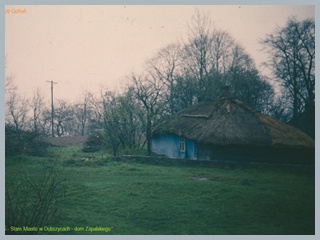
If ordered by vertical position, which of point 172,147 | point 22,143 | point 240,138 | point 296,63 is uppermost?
point 296,63

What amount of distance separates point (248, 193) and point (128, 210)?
4537mm

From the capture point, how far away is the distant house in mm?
17016

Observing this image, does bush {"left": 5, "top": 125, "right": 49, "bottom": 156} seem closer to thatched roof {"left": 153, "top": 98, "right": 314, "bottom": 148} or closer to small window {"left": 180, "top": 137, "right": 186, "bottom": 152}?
thatched roof {"left": 153, "top": 98, "right": 314, "bottom": 148}

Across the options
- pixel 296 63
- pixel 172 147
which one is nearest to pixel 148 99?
pixel 172 147

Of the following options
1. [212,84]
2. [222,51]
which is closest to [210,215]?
[212,84]

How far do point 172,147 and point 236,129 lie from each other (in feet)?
19.1

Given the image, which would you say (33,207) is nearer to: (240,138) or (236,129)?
(240,138)

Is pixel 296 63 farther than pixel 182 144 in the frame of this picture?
No

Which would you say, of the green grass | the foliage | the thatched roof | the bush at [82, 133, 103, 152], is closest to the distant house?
the thatched roof

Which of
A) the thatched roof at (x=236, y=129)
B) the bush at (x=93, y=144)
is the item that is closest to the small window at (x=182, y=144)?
the thatched roof at (x=236, y=129)

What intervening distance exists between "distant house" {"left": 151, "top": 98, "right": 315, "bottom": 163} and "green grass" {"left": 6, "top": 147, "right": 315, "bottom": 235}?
3067 millimetres

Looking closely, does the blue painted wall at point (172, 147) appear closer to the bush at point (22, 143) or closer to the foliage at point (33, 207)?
the bush at point (22, 143)

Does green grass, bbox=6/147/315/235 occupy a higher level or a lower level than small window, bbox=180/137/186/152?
lower

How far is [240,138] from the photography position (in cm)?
1716
